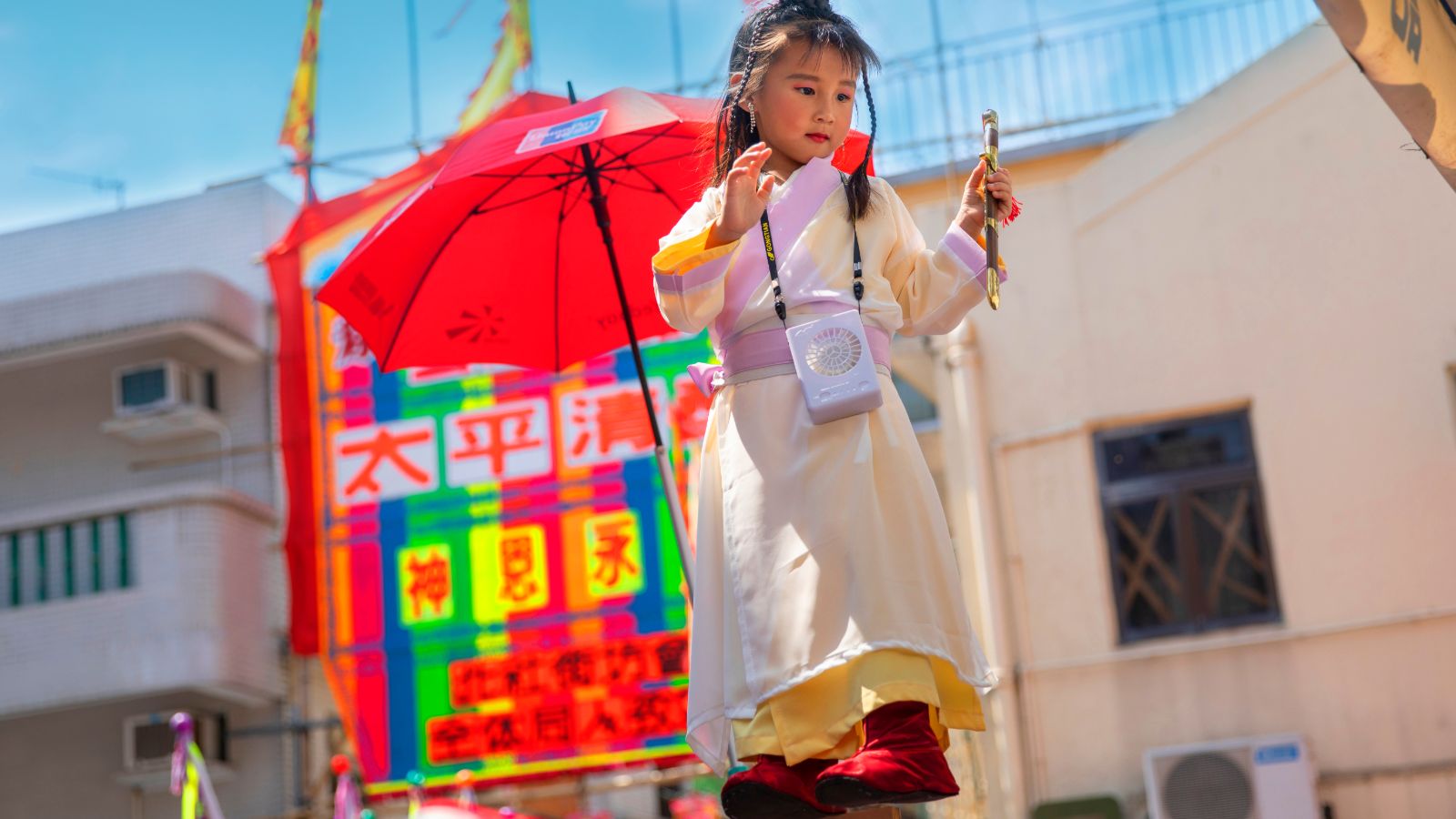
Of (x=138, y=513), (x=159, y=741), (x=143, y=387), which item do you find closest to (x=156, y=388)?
(x=143, y=387)

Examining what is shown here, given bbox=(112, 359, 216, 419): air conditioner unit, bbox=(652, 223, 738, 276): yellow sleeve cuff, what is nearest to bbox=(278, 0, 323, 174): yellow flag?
bbox=(112, 359, 216, 419): air conditioner unit

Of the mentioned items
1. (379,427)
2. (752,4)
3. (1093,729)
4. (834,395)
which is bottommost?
(1093,729)

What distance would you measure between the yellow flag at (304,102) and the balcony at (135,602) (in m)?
2.78

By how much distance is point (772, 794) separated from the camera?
3.18 metres

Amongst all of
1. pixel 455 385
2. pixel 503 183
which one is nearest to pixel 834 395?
pixel 503 183

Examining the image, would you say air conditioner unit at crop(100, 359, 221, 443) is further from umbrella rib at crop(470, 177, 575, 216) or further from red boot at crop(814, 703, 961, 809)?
red boot at crop(814, 703, 961, 809)

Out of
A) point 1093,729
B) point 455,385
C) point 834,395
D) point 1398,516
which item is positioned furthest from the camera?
point 455,385

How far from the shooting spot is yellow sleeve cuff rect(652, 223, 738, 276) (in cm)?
341

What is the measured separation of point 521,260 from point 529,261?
0.03m

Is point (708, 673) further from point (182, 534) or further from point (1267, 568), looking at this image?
point (182, 534)

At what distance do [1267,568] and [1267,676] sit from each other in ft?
2.10

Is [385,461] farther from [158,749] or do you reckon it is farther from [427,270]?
[427,270]

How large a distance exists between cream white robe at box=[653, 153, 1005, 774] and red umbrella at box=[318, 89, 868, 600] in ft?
4.38

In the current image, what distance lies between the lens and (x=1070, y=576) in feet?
35.4
